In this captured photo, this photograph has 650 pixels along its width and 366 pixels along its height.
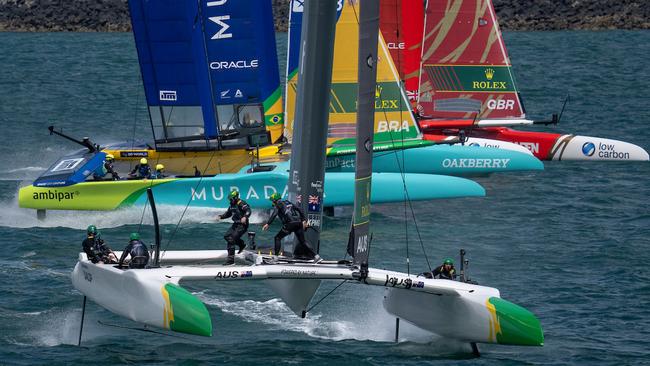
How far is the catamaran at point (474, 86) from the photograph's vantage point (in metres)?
36.9

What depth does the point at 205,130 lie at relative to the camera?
1180 inches

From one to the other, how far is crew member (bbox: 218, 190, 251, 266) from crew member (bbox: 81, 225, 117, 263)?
1.74 meters

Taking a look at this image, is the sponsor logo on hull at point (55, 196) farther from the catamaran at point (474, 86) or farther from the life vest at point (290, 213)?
the catamaran at point (474, 86)

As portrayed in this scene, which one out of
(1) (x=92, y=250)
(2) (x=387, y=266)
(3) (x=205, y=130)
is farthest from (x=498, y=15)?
(1) (x=92, y=250)

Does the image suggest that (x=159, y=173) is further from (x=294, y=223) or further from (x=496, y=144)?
(x=496, y=144)

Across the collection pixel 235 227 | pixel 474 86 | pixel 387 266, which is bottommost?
pixel 387 266

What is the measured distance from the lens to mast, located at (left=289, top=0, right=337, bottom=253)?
19.8 metres

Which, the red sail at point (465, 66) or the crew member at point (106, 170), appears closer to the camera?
the crew member at point (106, 170)

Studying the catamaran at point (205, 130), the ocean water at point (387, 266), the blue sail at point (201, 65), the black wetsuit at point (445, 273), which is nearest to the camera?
the ocean water at point (387, 266)

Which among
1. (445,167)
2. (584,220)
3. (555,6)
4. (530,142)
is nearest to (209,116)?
(445,167)

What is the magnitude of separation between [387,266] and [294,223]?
205 inches

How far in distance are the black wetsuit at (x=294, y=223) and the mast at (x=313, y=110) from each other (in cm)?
29

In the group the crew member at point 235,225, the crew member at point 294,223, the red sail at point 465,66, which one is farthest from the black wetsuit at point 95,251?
the red sail at point 465,66

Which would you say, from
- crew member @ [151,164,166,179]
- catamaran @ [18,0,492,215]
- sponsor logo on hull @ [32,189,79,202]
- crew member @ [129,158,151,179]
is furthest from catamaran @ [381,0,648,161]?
sponsor logo on hull @ [32,189,79,202]
